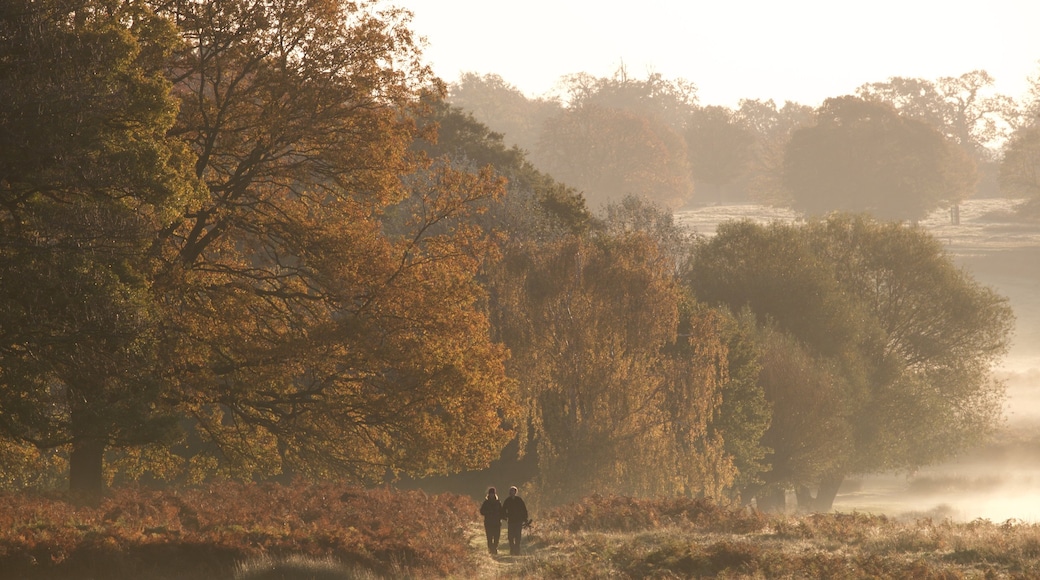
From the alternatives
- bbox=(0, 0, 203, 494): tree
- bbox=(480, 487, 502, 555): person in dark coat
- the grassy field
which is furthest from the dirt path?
bbox=(0, 0, 203, 494): tree

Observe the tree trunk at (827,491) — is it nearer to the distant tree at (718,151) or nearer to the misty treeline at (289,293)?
the misty treeline at (289,293)

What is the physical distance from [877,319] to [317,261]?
4307 centimetres

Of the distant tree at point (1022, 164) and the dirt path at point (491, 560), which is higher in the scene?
the distant tree at point (1022, 164)

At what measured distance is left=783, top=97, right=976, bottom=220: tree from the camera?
13638cm

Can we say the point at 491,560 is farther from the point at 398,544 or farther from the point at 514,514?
the point at 398,544

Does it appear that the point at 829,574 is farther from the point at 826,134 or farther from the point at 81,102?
the point at 826,134

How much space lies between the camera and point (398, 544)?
2327 cm

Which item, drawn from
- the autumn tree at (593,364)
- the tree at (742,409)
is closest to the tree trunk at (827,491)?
the tree at (742,409)

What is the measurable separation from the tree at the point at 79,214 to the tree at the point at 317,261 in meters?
3.97

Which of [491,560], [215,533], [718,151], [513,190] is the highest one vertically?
[718,151]

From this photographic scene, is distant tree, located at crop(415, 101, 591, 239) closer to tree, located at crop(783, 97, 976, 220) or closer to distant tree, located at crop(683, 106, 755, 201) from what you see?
tree, located at crop(783, 97, 976, 220)

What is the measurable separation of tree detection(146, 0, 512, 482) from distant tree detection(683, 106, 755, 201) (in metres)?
145

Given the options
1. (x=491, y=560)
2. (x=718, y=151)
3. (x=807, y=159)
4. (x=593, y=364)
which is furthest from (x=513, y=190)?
(x=718, y=151)

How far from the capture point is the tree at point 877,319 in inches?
2395
